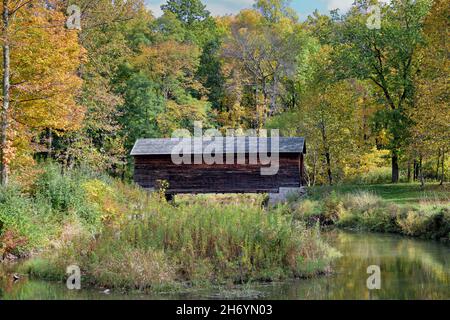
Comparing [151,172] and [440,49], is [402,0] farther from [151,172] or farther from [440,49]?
[151,172]

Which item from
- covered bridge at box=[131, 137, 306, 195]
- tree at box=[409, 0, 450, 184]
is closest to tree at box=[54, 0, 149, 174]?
covered bridge at box=[131, 137, 306, 195]

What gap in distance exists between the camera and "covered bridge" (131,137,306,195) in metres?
32.0

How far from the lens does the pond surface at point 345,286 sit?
35.9 ft

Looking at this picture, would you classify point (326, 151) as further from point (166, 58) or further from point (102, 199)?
point (102, 199)

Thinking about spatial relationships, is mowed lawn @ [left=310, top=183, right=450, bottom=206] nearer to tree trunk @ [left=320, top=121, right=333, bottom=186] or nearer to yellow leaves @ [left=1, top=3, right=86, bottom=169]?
tree trunk @ [left=320, top=121, right=333, bottom=186]

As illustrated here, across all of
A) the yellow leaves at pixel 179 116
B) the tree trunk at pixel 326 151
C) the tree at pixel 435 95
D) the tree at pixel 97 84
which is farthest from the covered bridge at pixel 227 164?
the yellow leaves at pixel 179 116

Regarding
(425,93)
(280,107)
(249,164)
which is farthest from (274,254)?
(280,107)

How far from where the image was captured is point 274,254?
496 inches

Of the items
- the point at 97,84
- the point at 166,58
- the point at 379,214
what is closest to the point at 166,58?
the point at 166,58

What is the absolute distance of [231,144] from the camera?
32.1 meters

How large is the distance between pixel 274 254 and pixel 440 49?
18129mm

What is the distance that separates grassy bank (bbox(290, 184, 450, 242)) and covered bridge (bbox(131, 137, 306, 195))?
2079 mm

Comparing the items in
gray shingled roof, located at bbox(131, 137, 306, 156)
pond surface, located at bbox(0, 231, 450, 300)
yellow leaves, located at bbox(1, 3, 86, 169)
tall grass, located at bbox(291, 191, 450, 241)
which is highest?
yellow leaves, located at bbox(1, 3, 86, 169)

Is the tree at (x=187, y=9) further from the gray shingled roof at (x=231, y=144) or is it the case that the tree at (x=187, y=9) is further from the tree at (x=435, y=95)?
the tree at (x=435, y=95)
